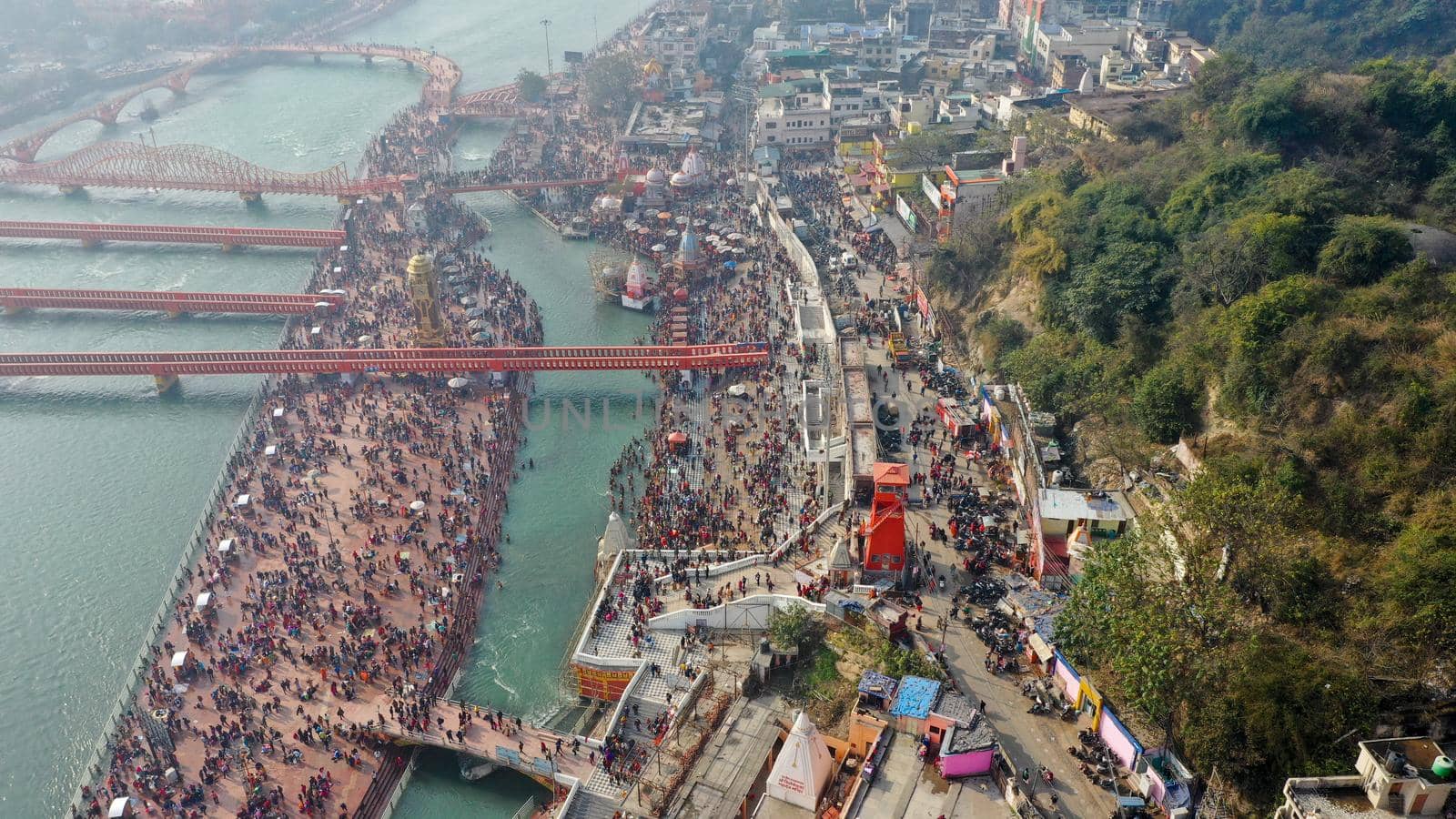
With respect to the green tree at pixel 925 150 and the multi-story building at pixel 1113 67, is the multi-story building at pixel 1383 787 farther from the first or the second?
the multi-story building at pixel 1113 67

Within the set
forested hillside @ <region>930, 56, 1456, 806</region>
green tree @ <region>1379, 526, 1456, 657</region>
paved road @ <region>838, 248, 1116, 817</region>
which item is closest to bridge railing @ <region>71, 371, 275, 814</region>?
paved road @ <region>838, 248, 1116, 817</region>

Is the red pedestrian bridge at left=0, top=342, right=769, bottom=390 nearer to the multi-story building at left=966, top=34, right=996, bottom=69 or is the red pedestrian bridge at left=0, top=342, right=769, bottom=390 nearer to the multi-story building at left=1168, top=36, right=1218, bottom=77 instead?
the multi-story building at left=1168, top=36, right=1218, bottom=77

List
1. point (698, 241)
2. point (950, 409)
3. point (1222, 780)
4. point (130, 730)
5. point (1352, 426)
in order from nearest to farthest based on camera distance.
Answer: point (1222, 780) → point (1352, 426) → point (130, 730) → point (950, 409) → point (698, 241)

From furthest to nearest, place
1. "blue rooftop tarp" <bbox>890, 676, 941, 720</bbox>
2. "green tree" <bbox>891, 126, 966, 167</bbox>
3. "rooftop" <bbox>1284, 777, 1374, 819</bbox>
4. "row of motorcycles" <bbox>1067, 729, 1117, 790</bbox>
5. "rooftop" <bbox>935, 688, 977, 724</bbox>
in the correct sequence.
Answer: "green tree" <bbox>891, 126, 966, 167</bbox>
"blue rooftop tarp" <bbox>890, 676, 941, 720</bbox>
"rooftop" <bbox>935, 688, 977, 724</bbox>
"row of motorcycles" <bbox>1067, 729, 1117, 790</bbox>
"rooftop" <bbox>1284, 777, 1374, 819</bbox>

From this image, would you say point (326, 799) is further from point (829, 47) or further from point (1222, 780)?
point (829, 47)

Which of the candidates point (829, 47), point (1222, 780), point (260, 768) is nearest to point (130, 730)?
point (260, 768)

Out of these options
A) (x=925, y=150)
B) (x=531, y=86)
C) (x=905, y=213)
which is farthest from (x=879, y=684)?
(x=531, y=86)

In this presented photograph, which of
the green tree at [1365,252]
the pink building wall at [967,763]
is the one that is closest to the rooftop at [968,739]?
the pink building wall at [967,763]
